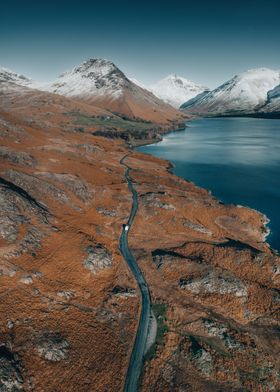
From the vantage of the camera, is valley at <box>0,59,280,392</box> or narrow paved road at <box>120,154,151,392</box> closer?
narrow paved road at <box>120,154,151,392</box>

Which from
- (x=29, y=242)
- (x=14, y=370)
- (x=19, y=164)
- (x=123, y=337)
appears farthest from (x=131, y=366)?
(x=19, y=164)

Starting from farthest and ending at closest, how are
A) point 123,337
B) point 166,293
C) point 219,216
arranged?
point 219,216 < point 166,293 < point 123,337

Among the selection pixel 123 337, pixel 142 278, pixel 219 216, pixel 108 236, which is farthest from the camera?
pixel 219 216

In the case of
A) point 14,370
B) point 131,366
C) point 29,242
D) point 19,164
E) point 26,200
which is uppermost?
point 19,164

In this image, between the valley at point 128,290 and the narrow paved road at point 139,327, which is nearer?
the narrow paved road at point 139,327

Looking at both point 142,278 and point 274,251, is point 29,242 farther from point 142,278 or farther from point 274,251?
point 274,251

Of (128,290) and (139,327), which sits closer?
(139,327)

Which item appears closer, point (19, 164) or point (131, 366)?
point (131, 366)

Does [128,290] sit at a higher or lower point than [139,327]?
higher

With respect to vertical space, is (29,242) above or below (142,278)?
above
